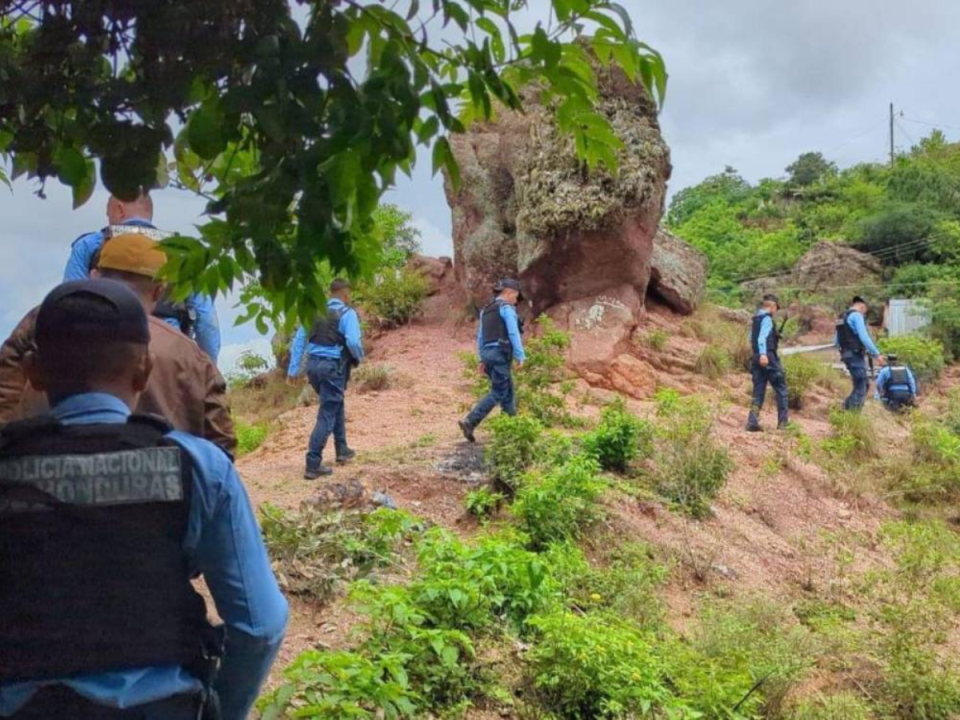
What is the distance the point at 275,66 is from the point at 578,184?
12811 millimetres

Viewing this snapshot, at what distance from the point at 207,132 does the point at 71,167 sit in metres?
0.38

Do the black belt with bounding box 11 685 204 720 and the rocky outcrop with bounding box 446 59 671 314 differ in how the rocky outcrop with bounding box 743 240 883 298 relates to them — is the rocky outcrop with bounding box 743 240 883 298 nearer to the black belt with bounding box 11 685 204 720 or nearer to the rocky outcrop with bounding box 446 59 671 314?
the rocky outcrop with bounding box 446 59 671 314

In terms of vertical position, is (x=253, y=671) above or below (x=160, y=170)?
below

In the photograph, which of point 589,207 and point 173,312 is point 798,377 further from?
point 173,312

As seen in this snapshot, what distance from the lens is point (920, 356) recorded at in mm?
20750

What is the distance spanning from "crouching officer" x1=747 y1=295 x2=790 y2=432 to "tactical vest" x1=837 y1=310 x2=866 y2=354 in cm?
118

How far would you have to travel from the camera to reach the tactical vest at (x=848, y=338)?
43.3ft

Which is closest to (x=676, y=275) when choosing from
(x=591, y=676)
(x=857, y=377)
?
(x=857, y=377)

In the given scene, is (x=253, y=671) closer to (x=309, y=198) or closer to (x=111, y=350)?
(x=111, y=350)

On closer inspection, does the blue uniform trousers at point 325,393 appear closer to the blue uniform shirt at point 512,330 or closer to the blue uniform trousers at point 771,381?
the blue uniform shirt at point 512,330

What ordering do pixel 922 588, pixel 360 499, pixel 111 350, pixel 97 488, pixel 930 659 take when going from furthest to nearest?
1. pixel 922 588
2. pixel 360 499
3. pixel 930 659
4. pixel 111 350
5. pixel 97 488

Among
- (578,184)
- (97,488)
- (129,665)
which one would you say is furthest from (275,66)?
(578,184)

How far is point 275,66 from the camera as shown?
6.59ft

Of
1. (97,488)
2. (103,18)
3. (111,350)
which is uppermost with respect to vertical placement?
(103,18)
